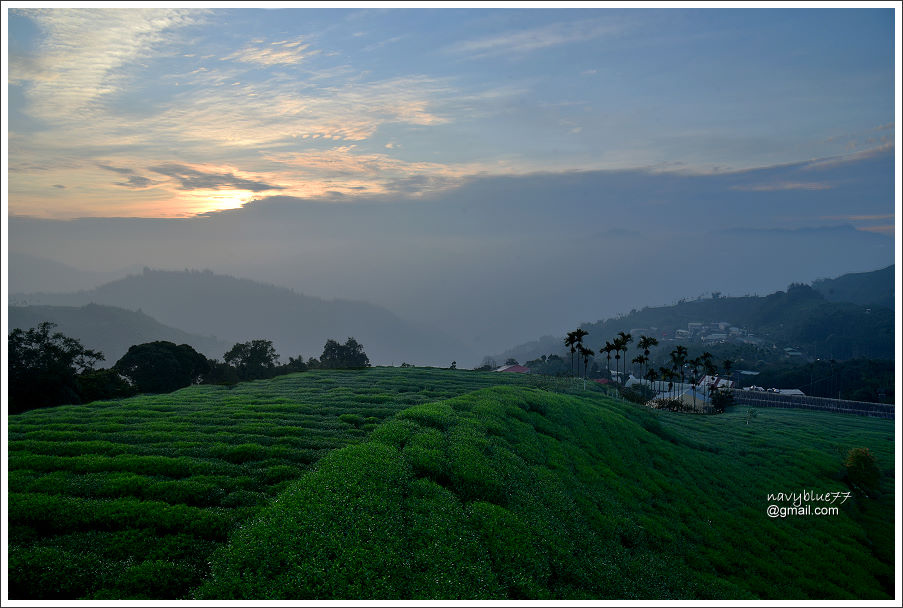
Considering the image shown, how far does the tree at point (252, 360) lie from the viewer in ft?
206

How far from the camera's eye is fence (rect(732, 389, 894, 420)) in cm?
7325

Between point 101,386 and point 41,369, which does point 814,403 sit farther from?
point 41,369

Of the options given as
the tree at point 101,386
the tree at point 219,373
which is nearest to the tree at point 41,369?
the tree at point 101,386

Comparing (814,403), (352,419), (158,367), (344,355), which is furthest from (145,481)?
(814,403)

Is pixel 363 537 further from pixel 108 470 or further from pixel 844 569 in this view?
pixel 844 569

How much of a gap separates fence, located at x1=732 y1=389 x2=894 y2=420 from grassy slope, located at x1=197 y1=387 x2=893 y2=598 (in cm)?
5077

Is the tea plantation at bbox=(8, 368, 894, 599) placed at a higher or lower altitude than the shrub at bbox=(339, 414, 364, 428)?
lower

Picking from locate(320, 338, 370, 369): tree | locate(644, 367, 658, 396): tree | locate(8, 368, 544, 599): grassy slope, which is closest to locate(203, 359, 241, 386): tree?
locate(320, 338, 370, 369): tree

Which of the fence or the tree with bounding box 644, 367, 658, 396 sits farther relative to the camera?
the tree with bounding box 644, 367, 658, 396

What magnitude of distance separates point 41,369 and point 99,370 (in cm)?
790

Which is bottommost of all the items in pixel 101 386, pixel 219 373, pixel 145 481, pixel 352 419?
pixel 219 373

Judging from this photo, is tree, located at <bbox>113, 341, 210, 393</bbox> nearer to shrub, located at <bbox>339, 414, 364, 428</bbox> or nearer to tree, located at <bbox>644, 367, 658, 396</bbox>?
shrub, located at <bbox>339, 414, 364, 428</bbox>

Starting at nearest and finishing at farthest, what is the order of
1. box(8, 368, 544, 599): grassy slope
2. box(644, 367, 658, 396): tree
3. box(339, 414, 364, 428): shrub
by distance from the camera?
box(8, 368, 544, 599): grassy slope, box(339, 414, 364, 428): shrub, box(644, 367, 658, 396): tree

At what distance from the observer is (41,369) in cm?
3756
